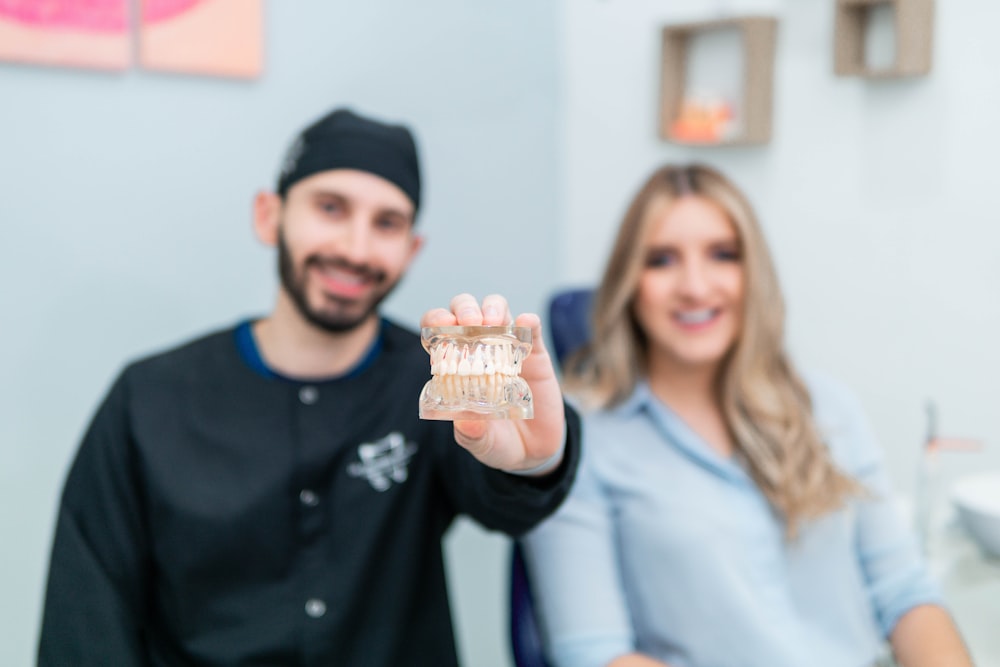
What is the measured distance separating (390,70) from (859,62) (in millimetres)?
1025

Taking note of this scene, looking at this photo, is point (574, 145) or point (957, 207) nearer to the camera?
point (957, 207)

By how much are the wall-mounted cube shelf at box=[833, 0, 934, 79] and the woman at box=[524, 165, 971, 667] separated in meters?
0.55

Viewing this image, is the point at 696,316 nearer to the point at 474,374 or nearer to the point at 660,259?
the point at 660,259

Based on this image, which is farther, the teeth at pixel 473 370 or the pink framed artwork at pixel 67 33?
the pink framed artwork at pixel 67 33

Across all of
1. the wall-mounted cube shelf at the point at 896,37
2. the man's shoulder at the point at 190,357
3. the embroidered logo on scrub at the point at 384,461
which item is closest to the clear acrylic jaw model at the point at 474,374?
the embroidered logo on scrub at the point at 384,461

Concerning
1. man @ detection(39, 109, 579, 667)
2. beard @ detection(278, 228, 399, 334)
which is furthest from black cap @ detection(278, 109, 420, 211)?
beard @ detection(278, 228, 399, 334)

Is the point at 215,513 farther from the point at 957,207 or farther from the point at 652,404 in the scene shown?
the point at 957,207

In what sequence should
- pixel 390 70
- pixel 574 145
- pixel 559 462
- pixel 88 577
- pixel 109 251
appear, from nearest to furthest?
pixel 559 462, pixel 88 577, pixel 109 251, pixel 390 70, pixel 574 145

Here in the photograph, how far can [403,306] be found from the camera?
2.23 meters

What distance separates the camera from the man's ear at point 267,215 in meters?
1.58

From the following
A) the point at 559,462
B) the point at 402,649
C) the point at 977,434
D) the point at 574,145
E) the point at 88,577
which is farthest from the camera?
the point at 574,145

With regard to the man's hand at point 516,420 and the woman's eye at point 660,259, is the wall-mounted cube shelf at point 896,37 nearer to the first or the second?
the woman's eye at point 660,259

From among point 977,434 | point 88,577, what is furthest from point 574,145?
point 88,577

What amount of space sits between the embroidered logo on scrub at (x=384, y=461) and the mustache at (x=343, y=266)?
0.83 feet
